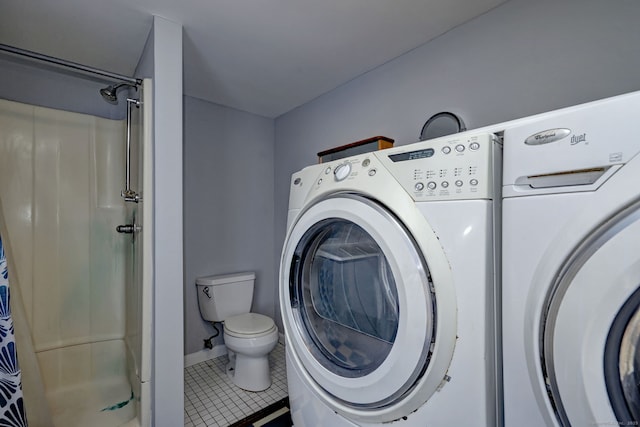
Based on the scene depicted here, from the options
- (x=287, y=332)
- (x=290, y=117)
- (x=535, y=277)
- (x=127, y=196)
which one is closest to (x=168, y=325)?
(x=287, y=332)

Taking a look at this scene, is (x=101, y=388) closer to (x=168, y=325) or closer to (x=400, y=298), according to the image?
(x=168, y=325)

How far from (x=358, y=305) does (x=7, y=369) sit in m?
1.32

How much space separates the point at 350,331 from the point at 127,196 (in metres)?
1.37

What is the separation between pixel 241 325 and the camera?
187 cm

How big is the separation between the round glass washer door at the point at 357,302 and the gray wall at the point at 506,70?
36.4 inches

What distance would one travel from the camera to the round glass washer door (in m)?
0.70

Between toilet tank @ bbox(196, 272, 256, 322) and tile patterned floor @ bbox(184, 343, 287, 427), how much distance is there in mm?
384

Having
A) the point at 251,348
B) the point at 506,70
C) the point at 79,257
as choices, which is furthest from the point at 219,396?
the point at 506,70

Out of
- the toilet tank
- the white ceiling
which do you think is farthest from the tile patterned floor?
the white ceiling

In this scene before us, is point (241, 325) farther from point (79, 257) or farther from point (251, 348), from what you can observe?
point (79, 257)

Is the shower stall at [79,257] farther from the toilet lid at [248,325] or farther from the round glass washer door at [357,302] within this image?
the round glass washer door at [357,302]

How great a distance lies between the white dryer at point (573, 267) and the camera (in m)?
0.46

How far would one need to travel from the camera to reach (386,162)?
2.72 ft

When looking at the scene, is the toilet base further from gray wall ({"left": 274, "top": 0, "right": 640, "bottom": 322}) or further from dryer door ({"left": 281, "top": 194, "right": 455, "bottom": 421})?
gray wall ({"left": 274, "top": 0, "right": 640, "bottom": 322})
